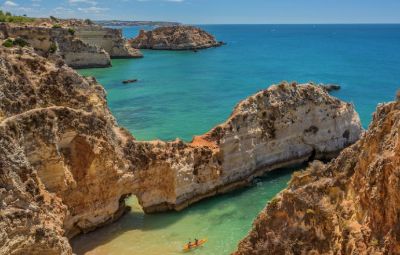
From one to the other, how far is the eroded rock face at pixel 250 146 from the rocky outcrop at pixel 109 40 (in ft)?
229

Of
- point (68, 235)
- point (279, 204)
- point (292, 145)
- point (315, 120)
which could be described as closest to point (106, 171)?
point (68, 235)

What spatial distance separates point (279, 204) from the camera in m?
11.9

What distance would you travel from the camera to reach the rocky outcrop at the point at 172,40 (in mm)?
128100

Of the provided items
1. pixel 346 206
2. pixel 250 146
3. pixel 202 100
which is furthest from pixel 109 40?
pixel 346 206

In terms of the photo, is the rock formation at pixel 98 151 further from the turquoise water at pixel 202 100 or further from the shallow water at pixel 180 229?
the turquoise water at pixel 202 100

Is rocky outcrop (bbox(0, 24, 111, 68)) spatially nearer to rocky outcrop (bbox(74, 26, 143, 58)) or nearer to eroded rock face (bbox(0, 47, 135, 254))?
rocky outcrop (bbox(74, 26, 143, 58))

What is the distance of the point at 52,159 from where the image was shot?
1898cm

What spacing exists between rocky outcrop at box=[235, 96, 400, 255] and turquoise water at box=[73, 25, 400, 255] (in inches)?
374

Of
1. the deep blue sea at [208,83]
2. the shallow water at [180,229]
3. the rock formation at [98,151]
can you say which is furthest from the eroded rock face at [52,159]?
the deep blue sea at [208,83]

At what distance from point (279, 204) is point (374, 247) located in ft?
10.8

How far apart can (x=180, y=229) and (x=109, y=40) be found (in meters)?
81.8

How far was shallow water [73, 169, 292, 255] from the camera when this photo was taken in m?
20.5

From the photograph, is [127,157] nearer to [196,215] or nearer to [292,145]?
[196,215]

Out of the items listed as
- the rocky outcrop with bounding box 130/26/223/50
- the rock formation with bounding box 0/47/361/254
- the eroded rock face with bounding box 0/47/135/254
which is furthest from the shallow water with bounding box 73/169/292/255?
the rocky outcrop with bounding box 130/26/223/50
